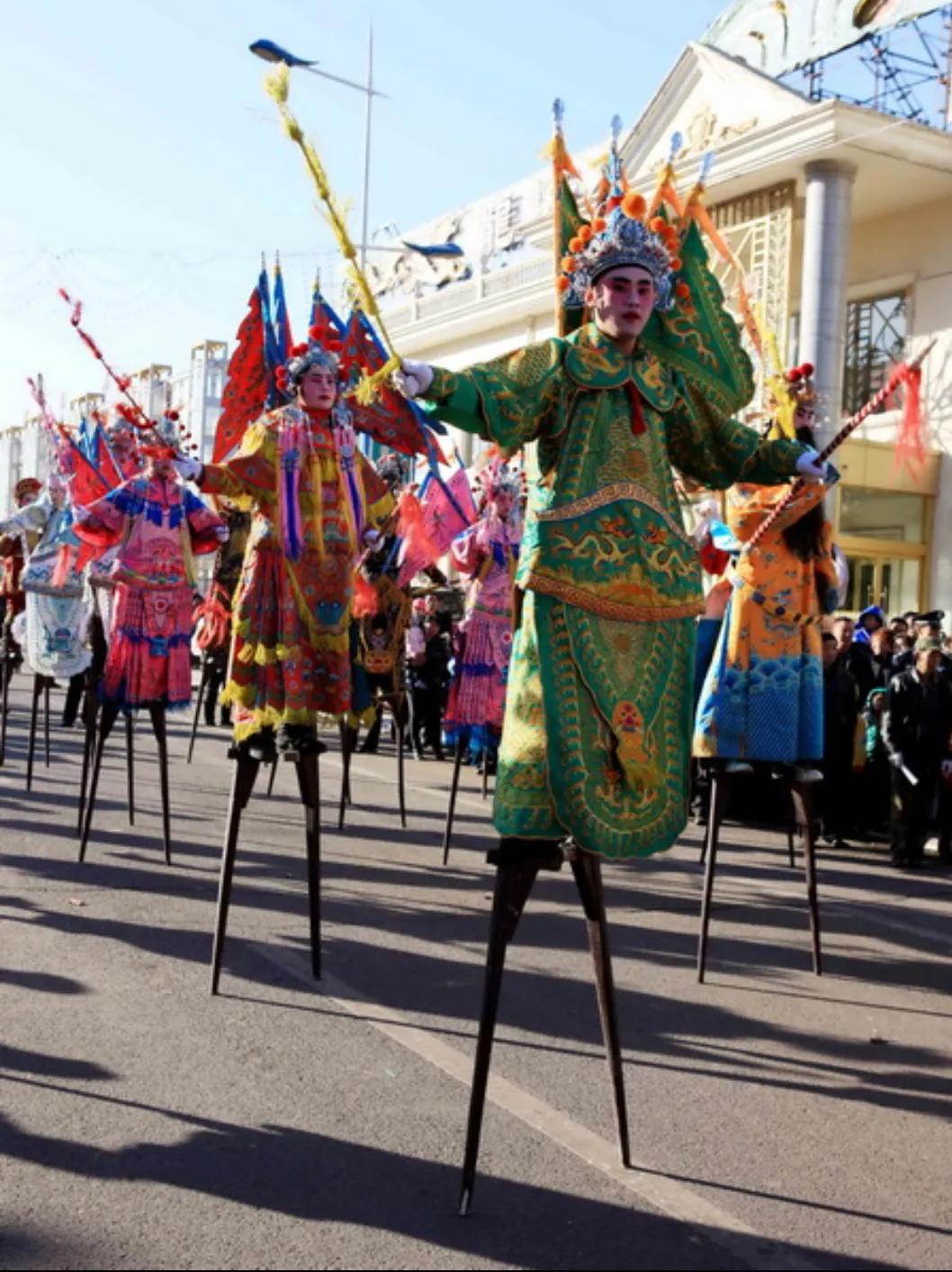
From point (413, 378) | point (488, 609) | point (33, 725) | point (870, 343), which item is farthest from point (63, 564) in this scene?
point (870, 343)

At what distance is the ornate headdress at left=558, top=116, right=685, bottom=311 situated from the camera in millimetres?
3590

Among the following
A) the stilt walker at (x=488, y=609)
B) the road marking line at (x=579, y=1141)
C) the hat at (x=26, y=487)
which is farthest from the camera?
the hat at (x=26, y=487)

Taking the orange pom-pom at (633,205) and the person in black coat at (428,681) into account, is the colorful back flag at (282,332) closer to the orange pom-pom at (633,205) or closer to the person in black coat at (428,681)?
the orange pom-pom at (633,205)

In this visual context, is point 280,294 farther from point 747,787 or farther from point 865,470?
point 865,470

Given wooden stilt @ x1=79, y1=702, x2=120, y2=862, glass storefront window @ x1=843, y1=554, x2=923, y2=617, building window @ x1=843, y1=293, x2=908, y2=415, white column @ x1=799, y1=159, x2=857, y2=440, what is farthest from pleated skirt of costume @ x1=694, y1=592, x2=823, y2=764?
building window @ x1=843, y1=293, x2=908, y2=415

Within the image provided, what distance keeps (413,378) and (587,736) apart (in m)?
0.97

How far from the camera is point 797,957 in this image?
5.70 m

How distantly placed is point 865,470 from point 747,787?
292 inches

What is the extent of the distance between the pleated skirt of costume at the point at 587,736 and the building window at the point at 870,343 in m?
15.6

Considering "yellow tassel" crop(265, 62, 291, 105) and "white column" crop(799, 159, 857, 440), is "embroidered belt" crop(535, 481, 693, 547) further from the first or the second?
"white column" crop(799, 159, 857, 440)

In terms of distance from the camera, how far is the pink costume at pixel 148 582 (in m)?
7.03

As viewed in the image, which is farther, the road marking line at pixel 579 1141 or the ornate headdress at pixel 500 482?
the ornate headdress at pixel 500 482

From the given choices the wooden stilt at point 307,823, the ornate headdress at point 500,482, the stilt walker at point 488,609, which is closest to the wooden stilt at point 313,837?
the wooden stilt at point 307,823

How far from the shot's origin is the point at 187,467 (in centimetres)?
456
